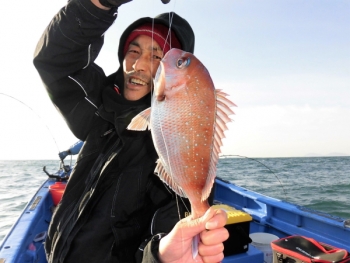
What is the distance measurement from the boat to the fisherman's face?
1.11 metres

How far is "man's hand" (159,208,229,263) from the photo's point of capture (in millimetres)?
1400

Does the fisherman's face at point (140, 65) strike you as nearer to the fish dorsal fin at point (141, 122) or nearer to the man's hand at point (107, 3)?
the man's hand at point (107, 3)

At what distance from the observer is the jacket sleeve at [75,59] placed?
1.93 metres

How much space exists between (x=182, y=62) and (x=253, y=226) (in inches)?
169

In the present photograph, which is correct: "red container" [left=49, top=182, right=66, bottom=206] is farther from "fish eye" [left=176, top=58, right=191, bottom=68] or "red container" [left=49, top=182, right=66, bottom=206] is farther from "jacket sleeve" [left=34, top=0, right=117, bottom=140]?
"fish eye" [left=176, top=58, right=191, bottom=68]

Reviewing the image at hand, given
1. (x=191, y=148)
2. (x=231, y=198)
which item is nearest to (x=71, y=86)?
(x=191, y=148)

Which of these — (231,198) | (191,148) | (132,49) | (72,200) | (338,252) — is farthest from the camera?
(231,198)

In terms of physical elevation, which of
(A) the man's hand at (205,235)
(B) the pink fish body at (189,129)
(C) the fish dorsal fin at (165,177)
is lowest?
(A) the man's hand at (205,235)

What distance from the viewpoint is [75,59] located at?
214 cm

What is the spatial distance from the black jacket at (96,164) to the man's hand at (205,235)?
0.28 metres


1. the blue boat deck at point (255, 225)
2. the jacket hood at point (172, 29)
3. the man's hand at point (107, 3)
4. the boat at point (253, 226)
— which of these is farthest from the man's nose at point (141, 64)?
the blue boat deck at point (255, 225)

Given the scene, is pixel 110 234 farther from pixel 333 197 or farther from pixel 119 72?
pixel 333 197

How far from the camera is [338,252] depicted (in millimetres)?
2689

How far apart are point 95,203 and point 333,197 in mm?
13146
